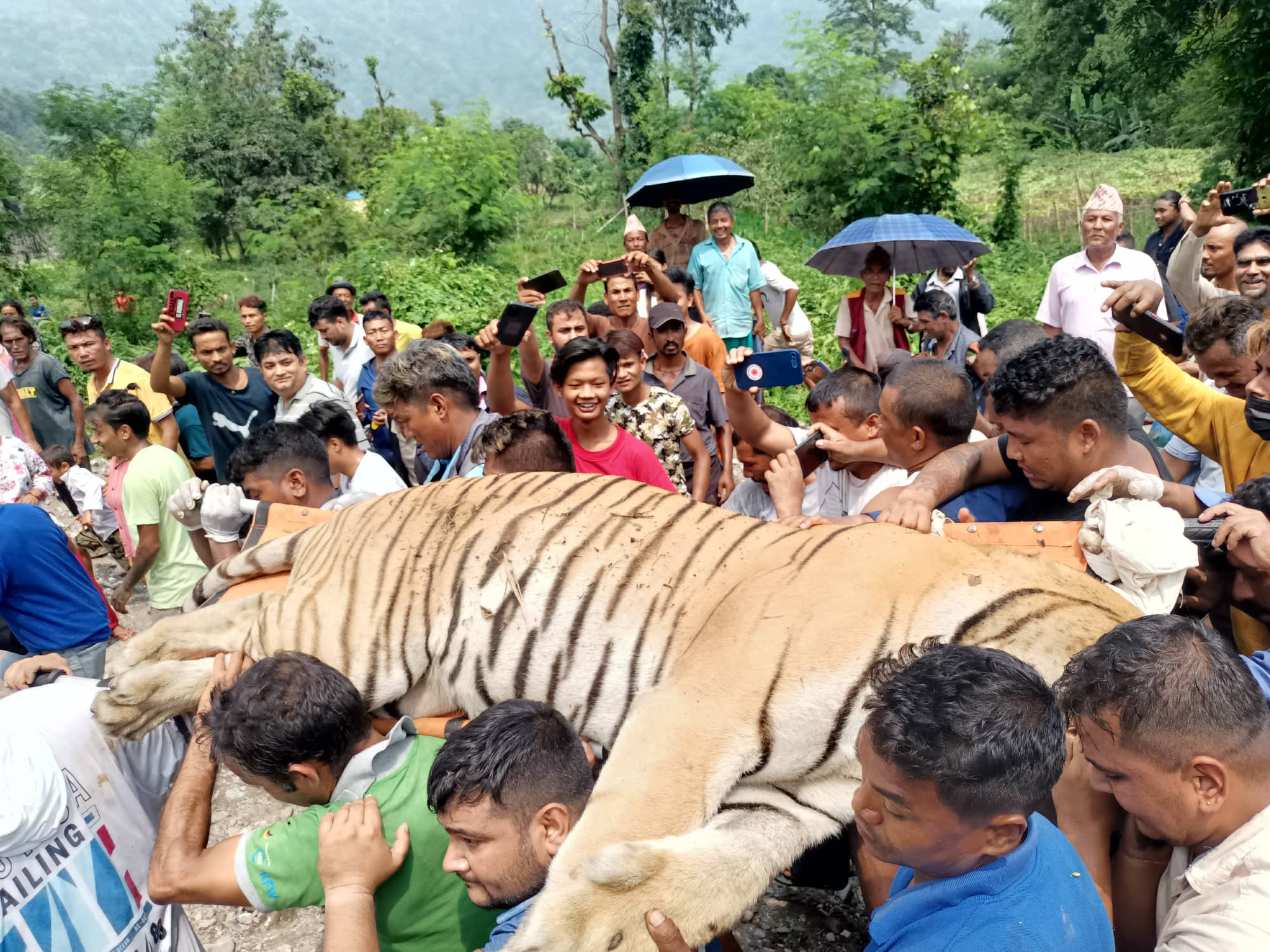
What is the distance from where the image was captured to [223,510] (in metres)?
3.49

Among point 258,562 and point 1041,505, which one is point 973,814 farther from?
point 258,562

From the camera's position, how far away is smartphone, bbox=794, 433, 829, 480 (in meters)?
3.21

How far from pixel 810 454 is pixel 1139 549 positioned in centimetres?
135

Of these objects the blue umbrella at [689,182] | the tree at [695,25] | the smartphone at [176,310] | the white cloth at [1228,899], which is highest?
the tree at [695,25]

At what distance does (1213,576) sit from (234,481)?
3.65 metres

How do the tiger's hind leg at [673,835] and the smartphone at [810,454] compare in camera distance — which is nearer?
the tiger's hind leg at [673,835]

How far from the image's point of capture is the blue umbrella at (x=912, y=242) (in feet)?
20.8

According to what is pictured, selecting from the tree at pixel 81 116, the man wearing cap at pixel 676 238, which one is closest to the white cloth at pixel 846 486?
the man wearing cap at pixel 676 238

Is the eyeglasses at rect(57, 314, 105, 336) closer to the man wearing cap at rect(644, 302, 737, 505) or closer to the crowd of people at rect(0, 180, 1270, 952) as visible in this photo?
the crowd of people at rect(0, 180, 1270, 952)

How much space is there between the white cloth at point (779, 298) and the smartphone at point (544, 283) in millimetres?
3869

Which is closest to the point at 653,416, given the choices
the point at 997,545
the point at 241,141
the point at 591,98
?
the point at 997,545

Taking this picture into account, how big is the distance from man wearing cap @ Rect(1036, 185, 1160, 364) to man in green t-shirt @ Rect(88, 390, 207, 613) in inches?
209

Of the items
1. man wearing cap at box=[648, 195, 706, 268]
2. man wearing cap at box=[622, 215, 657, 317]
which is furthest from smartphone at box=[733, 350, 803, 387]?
man wearing cap at box=[648, 195, 706, 268]

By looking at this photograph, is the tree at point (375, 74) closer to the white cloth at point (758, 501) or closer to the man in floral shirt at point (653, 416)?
the man in floral shirt at point (653, 416)
